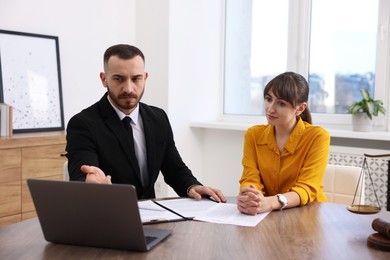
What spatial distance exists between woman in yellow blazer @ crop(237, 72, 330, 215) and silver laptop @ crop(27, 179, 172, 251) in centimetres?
86

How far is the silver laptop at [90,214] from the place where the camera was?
1.22 meters

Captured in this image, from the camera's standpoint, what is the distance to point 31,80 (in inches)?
138

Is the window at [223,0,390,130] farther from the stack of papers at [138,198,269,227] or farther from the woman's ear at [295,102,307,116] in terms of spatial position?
the stack of papers at [138,198,269,227]

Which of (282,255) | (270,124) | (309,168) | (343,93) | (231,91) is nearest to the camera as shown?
(282,255)

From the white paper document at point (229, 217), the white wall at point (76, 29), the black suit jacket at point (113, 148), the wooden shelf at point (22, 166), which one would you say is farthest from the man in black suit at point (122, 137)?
the white wall at point (76, 29)

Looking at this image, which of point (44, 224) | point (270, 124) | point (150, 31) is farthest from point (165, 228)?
point (150, 31)

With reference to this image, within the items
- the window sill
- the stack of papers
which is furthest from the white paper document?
the window sill

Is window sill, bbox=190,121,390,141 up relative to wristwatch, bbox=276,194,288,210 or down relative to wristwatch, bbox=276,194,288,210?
up

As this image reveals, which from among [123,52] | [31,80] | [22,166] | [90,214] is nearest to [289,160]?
[123,52]

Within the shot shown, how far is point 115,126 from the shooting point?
208cm

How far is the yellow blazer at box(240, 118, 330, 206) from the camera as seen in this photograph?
6.78ft

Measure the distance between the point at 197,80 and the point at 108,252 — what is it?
10.8 ft

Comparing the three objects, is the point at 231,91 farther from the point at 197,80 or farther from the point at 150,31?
the point at 150,31

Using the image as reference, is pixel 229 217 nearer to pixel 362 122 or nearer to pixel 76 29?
pixel 362 122
